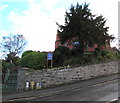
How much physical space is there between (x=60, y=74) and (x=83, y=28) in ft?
18.4

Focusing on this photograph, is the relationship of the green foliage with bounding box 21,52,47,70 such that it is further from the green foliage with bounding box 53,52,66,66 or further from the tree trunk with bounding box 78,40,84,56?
the tree trunk with bounding box 78,40,84,56

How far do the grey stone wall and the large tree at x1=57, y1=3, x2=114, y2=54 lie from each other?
3.03m

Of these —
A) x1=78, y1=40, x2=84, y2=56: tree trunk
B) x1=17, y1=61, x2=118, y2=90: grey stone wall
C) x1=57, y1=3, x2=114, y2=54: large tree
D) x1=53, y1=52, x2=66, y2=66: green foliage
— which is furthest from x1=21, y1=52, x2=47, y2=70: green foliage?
x1=78, y1=40, x2=84, y2=56: tree trunk

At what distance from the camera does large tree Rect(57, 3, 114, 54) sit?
58.5 feet

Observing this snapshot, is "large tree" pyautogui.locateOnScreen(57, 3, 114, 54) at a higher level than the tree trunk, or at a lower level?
higher

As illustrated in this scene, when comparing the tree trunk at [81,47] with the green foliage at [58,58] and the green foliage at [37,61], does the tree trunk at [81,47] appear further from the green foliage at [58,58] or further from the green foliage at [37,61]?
the green foliage at [37,61]

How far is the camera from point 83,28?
1762 centimetres

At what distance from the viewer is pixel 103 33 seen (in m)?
19.1

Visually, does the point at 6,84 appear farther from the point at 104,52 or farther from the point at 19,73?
the point at 104,52

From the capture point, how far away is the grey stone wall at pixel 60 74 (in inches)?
567

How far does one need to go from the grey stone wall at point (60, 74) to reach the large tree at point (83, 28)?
3027 mm

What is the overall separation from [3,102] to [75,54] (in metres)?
12.0

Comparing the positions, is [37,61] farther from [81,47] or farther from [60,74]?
[81,47]

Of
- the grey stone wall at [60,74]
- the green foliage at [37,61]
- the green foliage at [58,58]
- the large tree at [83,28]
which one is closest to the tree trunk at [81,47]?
the large tree at [83,28]
